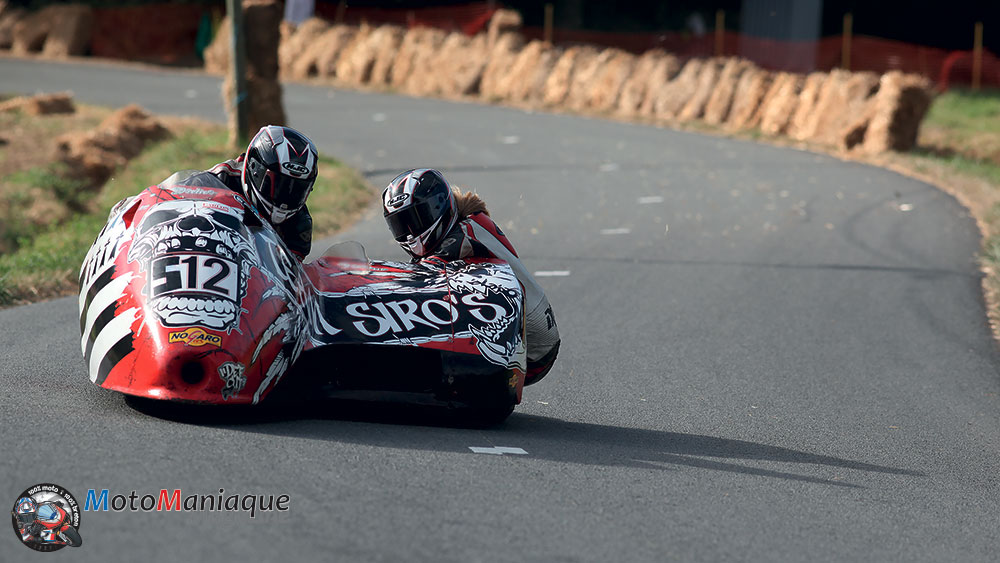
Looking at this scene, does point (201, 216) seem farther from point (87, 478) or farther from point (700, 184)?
point (700, 184)

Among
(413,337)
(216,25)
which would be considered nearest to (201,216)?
(413,337)

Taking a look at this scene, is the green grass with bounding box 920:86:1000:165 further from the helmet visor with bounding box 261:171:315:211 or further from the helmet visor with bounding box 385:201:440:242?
the helmet visor with bounding box 261:171:315:211

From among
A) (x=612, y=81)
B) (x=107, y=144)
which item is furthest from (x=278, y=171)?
(x=612, y=81)

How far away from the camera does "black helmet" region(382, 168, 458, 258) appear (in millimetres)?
6148

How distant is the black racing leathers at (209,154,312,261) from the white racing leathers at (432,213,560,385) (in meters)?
0.74

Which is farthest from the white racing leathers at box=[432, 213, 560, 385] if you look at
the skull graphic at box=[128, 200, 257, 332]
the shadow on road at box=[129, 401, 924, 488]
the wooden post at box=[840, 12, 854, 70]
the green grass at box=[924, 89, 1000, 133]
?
the wooden post at box=[840, 12, 854, 70]

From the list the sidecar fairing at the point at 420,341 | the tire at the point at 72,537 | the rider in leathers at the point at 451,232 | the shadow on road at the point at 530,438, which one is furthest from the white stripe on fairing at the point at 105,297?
the tire at the point at 72,537

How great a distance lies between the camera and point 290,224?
632 centimetres

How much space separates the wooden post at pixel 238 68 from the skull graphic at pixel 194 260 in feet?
40.2

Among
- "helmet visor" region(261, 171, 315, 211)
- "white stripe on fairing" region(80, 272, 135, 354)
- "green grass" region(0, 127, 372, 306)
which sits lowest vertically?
"green grass" region(0, 127, 372, 306)

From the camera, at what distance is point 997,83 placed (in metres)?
30.7

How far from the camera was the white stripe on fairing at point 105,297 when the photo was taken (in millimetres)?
5301

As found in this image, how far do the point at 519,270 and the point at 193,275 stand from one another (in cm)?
193

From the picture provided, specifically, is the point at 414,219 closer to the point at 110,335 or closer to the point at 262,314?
the point at 262,314
